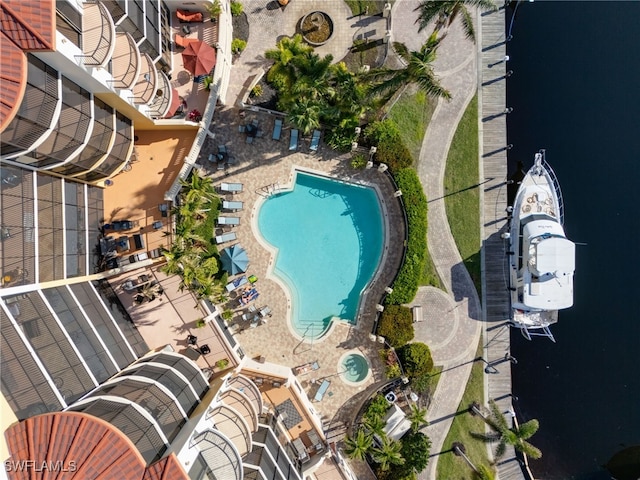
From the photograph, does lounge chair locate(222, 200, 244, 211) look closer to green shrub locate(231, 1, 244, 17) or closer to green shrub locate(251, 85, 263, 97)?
green shrub locate(251, 85, 263, 97)

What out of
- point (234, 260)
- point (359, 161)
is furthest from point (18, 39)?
point (359, 161)

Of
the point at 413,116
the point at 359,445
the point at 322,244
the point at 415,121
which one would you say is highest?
the point at 413,116

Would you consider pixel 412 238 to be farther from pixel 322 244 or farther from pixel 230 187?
pixel 230 187

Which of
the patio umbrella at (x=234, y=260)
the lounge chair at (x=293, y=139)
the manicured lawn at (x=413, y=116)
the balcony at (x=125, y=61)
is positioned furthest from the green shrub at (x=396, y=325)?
the balcony at (x=125, y=61)

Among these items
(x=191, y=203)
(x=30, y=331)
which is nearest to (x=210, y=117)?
(x=191, y=203)

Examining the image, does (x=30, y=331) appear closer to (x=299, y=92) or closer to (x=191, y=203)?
(x=191, y=203)

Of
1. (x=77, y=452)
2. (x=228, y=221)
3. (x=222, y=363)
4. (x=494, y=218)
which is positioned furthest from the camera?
(x=494, y=218)

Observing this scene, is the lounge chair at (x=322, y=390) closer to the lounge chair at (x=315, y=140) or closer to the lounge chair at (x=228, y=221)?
the lounge chair at (x=228, y=221)
